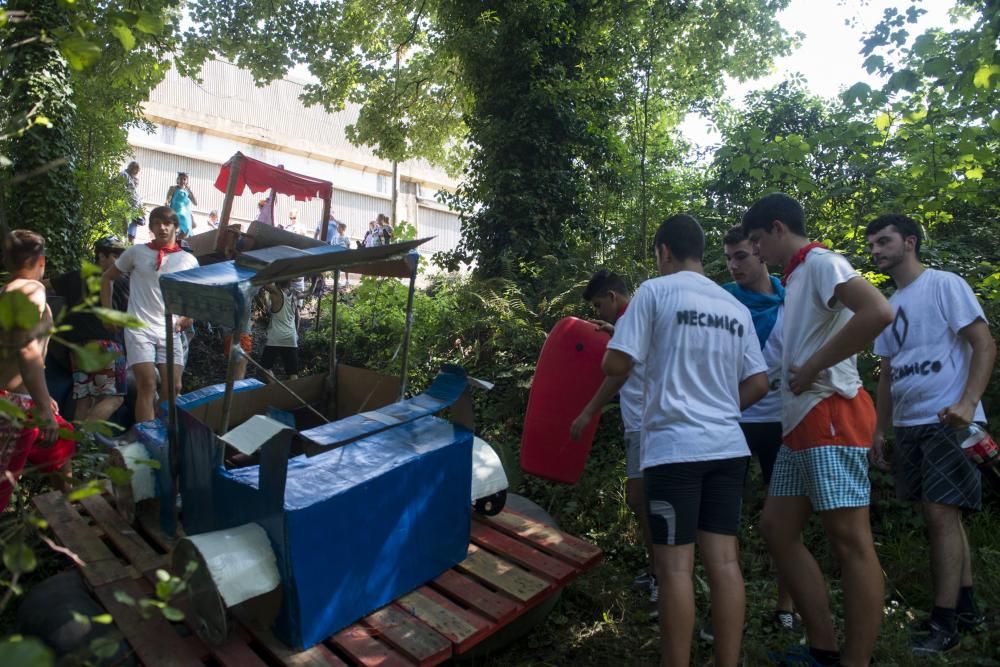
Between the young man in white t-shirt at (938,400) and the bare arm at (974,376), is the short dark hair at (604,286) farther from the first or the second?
the bare arm at (974,376)

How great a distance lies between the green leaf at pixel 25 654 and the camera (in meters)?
0.88

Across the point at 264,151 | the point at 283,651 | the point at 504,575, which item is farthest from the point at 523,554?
the point at 264,151

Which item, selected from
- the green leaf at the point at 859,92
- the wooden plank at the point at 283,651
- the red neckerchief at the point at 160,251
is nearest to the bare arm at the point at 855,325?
the wooden plank at the point at 283,651

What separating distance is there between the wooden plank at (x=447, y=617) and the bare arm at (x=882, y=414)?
1981 millimetres

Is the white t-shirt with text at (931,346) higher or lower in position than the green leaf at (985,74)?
lower

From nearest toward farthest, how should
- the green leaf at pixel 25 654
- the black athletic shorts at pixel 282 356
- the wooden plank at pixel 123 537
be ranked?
the green leaf at pixel 25 654, the wooden plank at pixel 123 537, the black athletic shorts at pixel 282 356

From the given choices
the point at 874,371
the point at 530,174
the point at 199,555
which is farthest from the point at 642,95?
the point at 199,555

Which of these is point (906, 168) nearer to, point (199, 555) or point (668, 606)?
point (668, 606)

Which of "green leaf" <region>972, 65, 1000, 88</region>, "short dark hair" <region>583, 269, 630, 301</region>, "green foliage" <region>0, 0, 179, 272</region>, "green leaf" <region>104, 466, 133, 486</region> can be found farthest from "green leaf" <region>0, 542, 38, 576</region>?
"green foliage" <region>0, 0, 179, 272</region>

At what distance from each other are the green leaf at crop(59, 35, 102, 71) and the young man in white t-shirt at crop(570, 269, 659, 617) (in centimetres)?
196

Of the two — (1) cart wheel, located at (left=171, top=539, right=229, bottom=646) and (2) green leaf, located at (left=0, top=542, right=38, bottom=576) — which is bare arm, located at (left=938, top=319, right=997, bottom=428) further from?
(2) green leaf, located at (left=0, top=542, right=38, bottom=576)

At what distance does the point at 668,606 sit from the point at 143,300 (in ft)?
14.0

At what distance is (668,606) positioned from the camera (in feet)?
7.76

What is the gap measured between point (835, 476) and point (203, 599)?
2438mm
